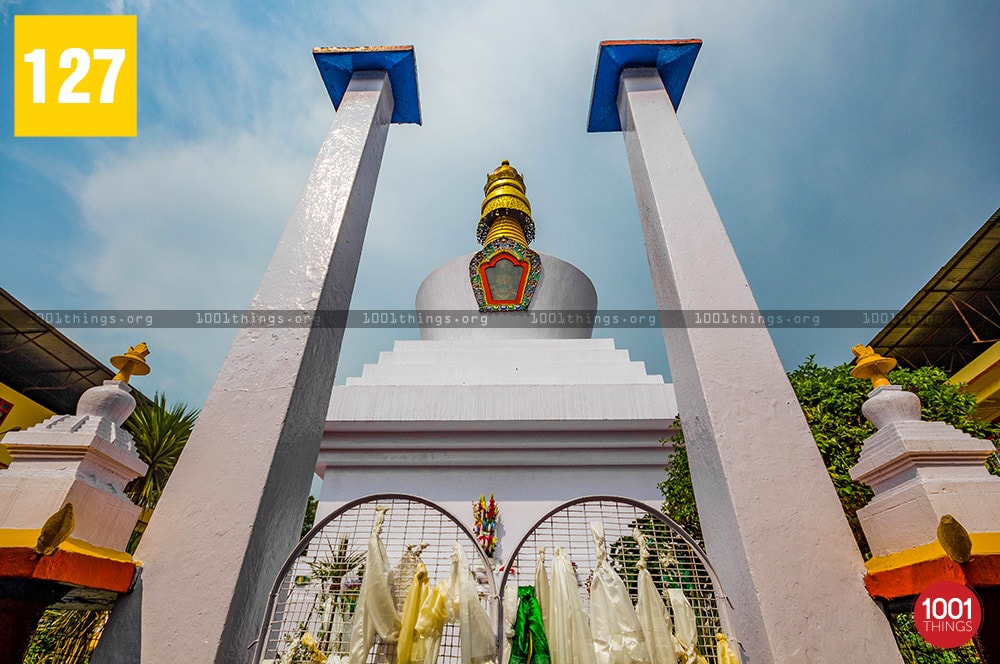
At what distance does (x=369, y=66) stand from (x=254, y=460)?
3162 millimetres

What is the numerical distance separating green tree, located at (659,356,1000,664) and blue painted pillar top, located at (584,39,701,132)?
2595 millimetres

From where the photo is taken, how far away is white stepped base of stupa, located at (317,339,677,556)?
7.25 m

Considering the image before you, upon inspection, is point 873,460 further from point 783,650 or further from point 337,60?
point 337,60

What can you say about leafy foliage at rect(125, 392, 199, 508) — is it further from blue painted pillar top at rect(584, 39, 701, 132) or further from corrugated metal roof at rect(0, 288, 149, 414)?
blue painted pillar top at rect(584, 39, 701, 132)

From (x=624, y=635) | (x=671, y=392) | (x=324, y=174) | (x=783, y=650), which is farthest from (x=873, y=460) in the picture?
(x=671, y=392)

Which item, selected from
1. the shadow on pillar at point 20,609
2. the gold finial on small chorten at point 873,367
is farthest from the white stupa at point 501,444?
the shadow on pillar at point 20,609

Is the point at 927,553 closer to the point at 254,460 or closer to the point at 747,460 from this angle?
the point at 747,460

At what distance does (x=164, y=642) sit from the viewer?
5.94 ft

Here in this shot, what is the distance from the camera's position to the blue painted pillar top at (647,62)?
12.7 feet

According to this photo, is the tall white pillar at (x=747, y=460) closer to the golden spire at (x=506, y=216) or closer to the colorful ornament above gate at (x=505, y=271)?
the colorful ornament above gate at (x=505, y=271)

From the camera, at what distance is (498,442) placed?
745cm

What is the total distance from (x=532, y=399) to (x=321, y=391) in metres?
4.93

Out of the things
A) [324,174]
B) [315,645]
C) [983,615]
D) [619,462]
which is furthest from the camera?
[619,462]

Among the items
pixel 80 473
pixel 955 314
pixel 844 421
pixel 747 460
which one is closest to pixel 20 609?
pixel 80 473
